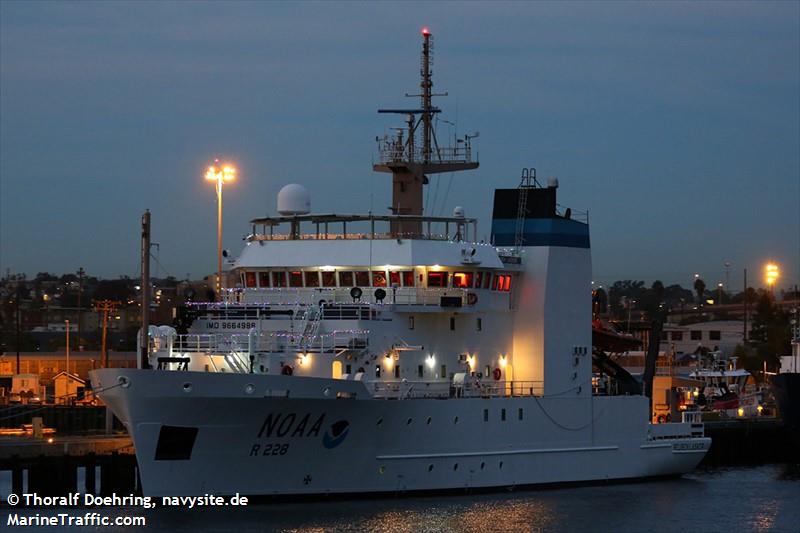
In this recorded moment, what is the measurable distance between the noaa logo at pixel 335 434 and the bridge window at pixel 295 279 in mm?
4752

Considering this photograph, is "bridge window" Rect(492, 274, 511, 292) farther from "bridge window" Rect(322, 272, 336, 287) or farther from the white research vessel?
"bridge window" Rect(322, 272, 336, 287)

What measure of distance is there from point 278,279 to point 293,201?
75.7 inches

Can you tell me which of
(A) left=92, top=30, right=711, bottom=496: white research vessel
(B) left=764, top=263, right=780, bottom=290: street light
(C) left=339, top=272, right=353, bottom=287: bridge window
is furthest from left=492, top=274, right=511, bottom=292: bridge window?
(B) left=764, top=263, right=780, bottom=290: street light

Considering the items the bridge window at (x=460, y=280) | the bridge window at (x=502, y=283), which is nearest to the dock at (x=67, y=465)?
the bridge window at (x=460, y=280)

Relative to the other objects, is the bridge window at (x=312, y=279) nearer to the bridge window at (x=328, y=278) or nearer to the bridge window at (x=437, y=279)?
the bridge window at (x=328, y=278)

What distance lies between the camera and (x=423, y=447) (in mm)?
34938

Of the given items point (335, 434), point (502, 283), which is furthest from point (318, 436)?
point (502, 283)

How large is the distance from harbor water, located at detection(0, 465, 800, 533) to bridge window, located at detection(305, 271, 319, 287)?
561 cm

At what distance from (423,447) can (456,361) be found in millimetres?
2848

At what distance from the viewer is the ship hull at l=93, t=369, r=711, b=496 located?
1255 inches

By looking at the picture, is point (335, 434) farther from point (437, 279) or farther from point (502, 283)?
point (502, 283)

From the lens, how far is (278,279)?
122 ft

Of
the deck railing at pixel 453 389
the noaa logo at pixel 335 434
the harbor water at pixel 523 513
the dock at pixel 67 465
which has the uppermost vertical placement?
the deck railing at pixel 453 389

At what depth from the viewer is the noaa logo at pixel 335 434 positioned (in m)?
33.2
